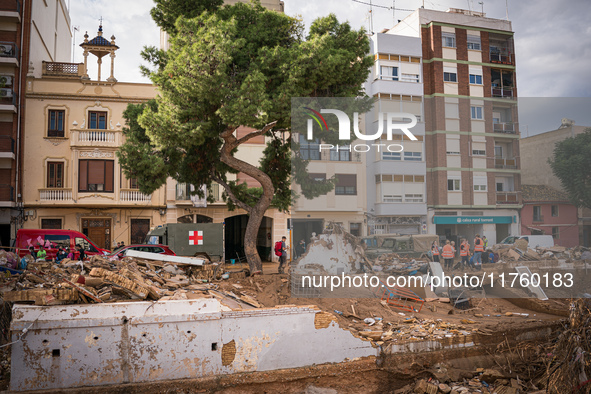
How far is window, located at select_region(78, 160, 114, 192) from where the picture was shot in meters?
23.7

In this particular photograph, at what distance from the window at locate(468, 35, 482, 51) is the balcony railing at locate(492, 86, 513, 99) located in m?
2.97

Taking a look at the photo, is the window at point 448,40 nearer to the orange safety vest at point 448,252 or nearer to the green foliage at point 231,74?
the green foliage at point 231,74

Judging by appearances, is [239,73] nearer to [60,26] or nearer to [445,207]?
[445,207]

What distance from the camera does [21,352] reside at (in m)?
7.28

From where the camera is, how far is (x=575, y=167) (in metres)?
12.9

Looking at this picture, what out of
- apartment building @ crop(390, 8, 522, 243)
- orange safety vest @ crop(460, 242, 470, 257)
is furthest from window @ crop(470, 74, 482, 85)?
orange safety vest @ crop(460, 242, 470, 257)

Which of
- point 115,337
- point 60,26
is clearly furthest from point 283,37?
point 60,26

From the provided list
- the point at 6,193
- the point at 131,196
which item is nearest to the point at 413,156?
the point at 131,196

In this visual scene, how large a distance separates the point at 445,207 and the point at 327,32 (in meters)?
16.4

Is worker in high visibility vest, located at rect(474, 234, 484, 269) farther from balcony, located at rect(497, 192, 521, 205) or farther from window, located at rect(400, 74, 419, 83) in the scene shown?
window, located at rect(400, 74, 419, 83)

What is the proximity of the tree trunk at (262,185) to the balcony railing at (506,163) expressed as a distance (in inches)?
646

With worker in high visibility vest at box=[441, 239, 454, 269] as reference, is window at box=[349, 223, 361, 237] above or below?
above

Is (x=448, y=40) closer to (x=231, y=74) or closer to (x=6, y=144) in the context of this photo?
(x=231, y=74)

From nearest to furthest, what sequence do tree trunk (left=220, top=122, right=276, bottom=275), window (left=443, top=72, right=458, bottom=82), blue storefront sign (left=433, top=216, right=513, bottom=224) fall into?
tree trunk (left=220, top=122, right=276, bottom=275) < blue storefront sign (left=433, top=216, right=513, bottom=224) < window (left=443, top=72, right=458, bottom=82)
